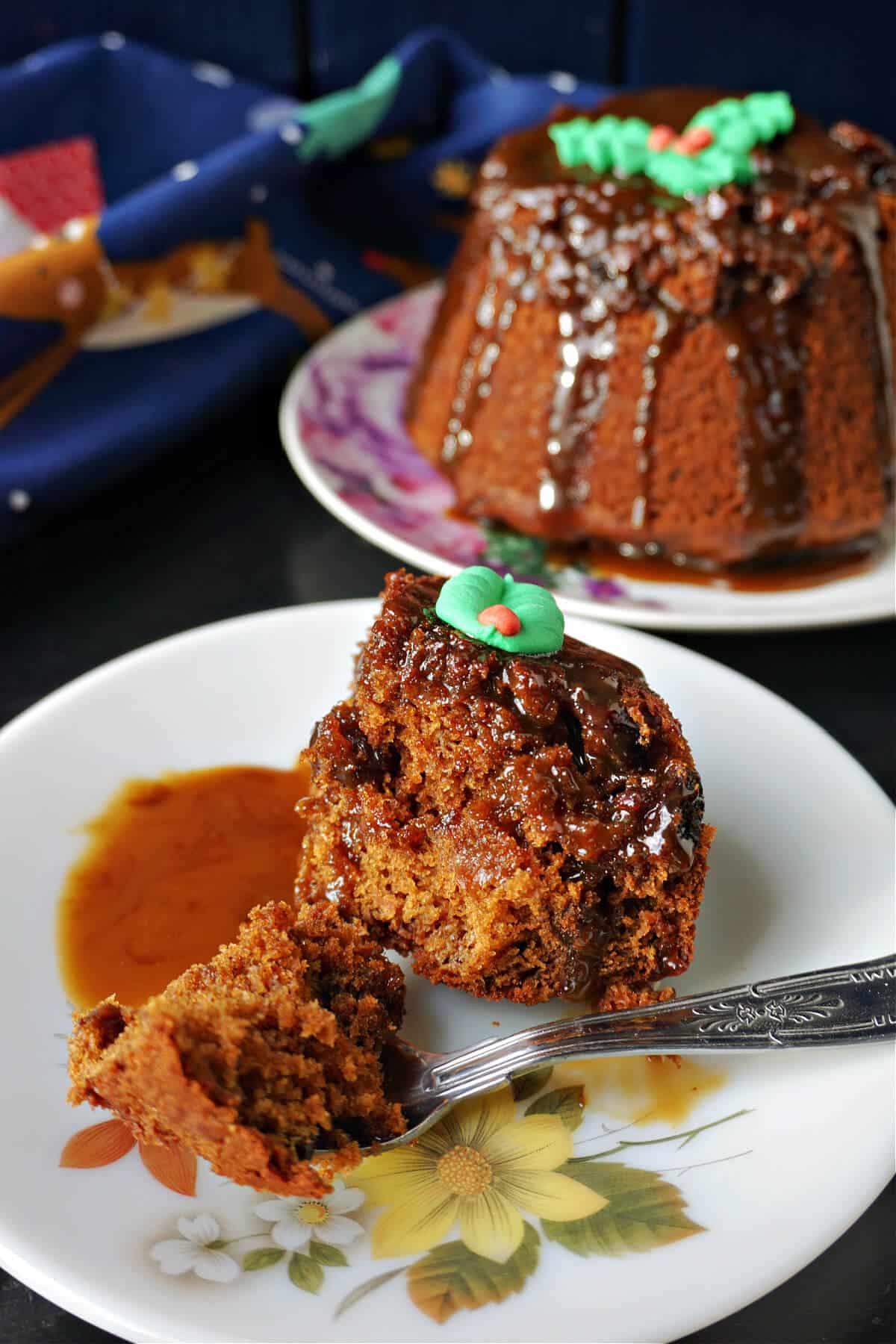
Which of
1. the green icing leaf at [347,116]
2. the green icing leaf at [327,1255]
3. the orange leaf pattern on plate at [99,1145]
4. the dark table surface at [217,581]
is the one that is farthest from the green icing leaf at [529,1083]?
the green icing leaf at [347,116]

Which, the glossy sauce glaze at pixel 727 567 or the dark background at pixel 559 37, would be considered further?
the dark background at pixel 559 37

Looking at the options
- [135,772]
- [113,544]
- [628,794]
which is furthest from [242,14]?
[628,794]

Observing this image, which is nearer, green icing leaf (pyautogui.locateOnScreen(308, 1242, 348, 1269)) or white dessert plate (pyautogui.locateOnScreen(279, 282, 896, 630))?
green icing leaf (pyautogui.locateOnScreen(308, 1242, 348, 1269))

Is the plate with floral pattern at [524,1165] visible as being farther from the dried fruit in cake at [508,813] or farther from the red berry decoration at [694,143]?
the red berry decoration at [694,143]

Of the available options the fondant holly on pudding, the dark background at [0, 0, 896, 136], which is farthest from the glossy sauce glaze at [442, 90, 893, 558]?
the dark background at [0, 0, 896, 136]

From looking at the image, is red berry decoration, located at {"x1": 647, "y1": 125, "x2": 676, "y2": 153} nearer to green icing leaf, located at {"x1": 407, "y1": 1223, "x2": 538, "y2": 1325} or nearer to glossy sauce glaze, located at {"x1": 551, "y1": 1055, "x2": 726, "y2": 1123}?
glossy sauce glaze, located at {"x1": 551, "y1": 1055, "x2": 726, "y2": 1123}

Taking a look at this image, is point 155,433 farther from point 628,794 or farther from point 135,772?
point 628,794

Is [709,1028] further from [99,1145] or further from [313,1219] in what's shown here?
[99,1145]
